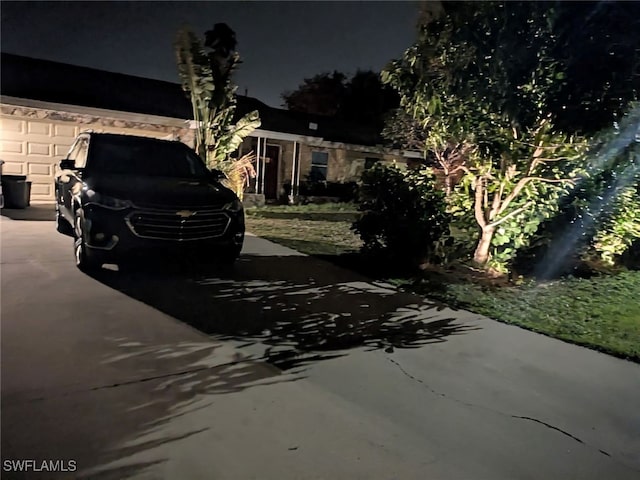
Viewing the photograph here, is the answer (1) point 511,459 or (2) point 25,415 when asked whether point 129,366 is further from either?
(1) point 511,459

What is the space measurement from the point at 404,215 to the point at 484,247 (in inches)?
56.7

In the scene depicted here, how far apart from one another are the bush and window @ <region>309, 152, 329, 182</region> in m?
11.5

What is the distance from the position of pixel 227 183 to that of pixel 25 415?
10.8m

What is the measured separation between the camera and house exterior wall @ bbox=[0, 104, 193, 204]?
504 inches

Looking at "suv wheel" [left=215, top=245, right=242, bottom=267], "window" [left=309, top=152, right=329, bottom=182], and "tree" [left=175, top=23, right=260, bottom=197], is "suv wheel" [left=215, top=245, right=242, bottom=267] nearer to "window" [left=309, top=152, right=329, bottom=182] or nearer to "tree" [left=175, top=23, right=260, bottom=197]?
"tree" [left=175, top=23, right=260, bottom=197]

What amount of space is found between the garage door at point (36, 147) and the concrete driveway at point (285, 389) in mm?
8069

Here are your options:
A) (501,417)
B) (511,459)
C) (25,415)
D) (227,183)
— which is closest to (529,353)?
(501,417)

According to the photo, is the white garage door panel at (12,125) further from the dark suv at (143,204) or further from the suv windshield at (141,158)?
the suv windshield at (141,158)

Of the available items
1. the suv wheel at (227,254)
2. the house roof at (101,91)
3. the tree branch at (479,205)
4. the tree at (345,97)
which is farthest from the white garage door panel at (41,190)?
the tree at (345,97)

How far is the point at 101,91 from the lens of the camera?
15.1 metres

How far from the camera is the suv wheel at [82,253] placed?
20.6 ft

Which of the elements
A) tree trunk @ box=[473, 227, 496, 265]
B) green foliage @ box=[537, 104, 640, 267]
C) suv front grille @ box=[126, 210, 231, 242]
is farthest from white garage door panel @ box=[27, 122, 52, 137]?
green foliage @ box=[537, 104, 640, 267]

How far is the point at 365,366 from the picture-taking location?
176 inches

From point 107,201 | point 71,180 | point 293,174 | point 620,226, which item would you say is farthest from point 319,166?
point 107,201
